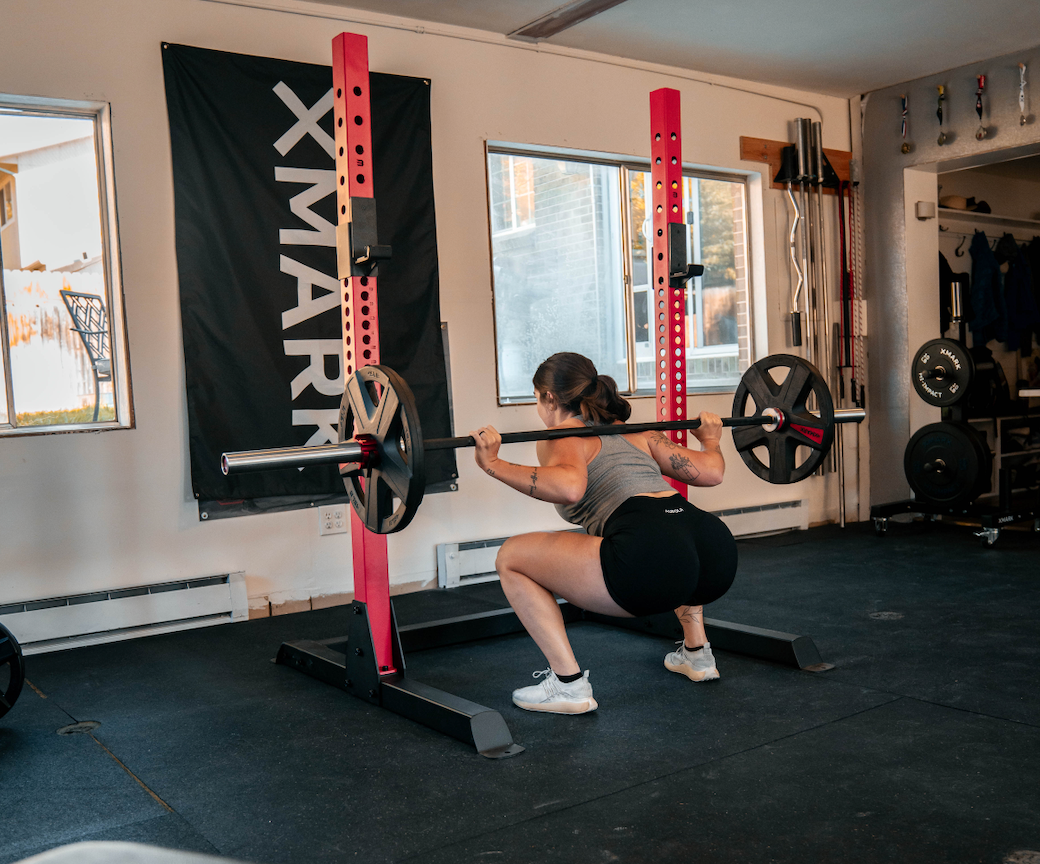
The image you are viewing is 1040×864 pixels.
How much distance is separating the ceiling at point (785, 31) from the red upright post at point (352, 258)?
1724 millimetres

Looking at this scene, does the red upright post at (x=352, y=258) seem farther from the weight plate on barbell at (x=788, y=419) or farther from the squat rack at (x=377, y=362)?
the weight plate on barbell at (x=788, y=419)

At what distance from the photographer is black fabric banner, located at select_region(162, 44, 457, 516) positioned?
3768 millimetres

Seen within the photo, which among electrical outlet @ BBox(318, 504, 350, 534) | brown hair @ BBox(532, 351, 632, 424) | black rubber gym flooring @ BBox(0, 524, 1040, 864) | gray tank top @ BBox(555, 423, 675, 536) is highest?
brown hair @ BBox(532, 351, 632, 424)

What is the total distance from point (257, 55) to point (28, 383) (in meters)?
1.65

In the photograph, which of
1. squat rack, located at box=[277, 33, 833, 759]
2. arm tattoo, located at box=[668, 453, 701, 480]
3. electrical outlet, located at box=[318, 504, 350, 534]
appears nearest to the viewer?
squat rack, located at box=[277, 33, 833, 759]

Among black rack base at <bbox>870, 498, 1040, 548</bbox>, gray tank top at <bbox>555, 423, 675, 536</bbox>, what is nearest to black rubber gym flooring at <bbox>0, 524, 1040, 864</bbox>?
gray tank top at <bbox>555, 423, 675, 536</bbox>

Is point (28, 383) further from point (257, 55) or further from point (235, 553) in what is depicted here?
point (257, 55)

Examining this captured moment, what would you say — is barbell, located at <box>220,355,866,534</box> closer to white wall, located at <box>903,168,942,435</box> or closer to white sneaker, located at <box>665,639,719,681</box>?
white sneaker, located at <box>665,639,719,681</box>

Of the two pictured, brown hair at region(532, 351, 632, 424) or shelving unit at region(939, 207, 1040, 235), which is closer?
brown hair at region(532, 351, 632, 424)

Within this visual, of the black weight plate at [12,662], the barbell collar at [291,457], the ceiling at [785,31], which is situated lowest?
the black weight plate at [12,662]

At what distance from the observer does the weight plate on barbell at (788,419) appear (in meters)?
2.97

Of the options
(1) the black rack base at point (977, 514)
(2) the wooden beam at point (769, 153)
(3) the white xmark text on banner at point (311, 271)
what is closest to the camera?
(3) the white xmark text on banner at point (311, 271)

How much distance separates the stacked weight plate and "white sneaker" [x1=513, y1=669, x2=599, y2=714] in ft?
11.2

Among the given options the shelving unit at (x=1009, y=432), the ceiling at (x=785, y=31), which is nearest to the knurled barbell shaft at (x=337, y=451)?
the ceiling at (x=785, y=31)
